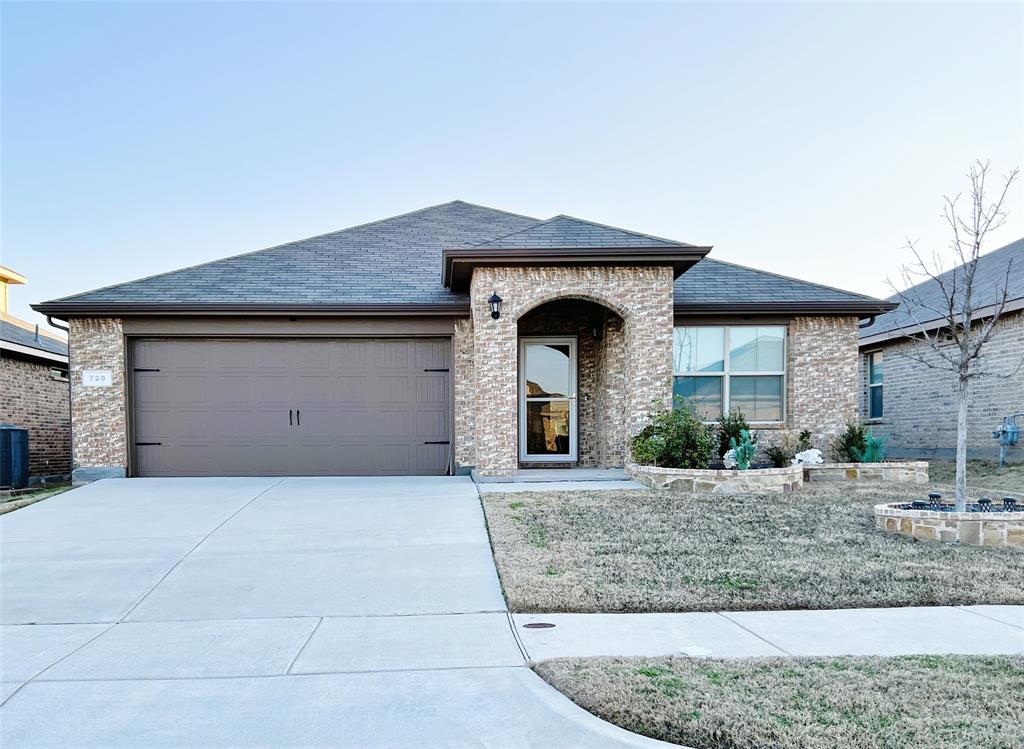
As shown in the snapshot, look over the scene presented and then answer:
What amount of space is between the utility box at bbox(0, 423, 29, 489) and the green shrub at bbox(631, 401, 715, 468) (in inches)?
412

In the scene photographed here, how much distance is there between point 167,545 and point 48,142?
1290cm

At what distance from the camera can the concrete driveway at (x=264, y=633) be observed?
127 inches

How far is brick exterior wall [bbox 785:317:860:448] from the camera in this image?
12180mm

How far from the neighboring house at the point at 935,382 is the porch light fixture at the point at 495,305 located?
6.95 metres

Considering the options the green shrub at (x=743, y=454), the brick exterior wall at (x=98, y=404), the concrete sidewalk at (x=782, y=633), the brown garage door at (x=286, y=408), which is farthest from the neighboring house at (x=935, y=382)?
the brick exterior wall at (x=98, y=404)

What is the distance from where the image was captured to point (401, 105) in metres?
15.9

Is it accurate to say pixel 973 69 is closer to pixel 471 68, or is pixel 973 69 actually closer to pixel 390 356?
pixel 471 68

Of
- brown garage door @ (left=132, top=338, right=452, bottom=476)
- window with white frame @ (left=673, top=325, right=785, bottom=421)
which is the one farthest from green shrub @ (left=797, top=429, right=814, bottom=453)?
brown garage door @ (left=132, top=338, right=452, bottom=476)

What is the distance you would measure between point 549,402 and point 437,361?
215cm

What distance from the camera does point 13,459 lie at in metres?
11.6

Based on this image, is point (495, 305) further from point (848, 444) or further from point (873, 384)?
point (873, 384)

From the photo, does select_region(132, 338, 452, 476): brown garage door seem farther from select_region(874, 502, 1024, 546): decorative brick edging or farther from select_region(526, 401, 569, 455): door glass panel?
select_region(874, 502, 1024, 546): decorative brick edging

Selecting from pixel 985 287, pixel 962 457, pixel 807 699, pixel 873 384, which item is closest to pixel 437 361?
pixel 962 457

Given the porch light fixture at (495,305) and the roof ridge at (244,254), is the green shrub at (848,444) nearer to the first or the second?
the porch light fixture at (495,305)
